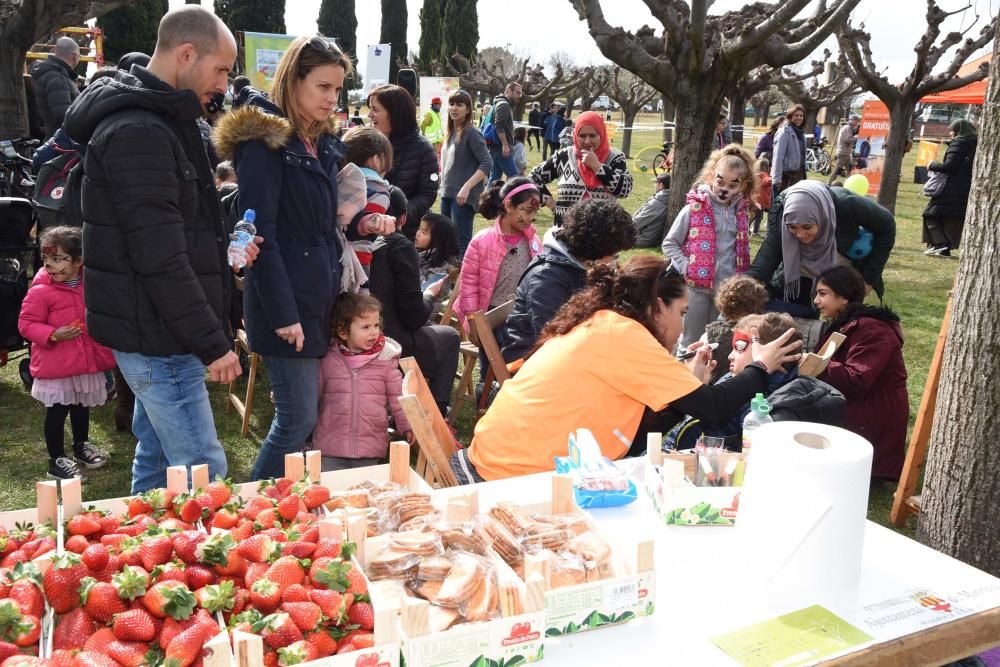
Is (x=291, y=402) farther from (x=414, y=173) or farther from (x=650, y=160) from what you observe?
(x=650, y=160)

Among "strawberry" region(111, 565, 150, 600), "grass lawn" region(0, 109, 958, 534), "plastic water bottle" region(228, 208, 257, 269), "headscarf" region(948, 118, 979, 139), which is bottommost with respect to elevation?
"grass lawn" region(0, 109, 958, 534)

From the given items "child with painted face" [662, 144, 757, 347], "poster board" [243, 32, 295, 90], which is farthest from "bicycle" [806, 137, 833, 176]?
"child with painted face" [662, 144, 757, 347]

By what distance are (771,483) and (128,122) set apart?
6.32ft

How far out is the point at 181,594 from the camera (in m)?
1.46

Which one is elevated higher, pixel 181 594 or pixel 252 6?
pixel 252 6

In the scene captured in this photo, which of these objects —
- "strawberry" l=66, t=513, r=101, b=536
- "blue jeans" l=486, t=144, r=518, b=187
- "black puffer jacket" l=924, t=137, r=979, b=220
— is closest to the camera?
"strawberry" l=66, t=513, r=101, b=536

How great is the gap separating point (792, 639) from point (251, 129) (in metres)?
2.29

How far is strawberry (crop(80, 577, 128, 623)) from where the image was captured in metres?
1.48

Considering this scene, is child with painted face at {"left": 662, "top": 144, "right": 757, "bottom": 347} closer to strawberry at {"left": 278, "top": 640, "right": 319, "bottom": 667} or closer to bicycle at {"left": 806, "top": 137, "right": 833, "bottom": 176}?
strawberry at {"left": 278, "top": 640, "right": 319, "bottom": 667}

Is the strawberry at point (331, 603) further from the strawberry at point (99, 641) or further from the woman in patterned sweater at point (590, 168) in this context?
the woman in patterned sweater at point (590, 168)

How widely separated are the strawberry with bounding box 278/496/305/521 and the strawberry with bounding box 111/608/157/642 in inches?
18.8

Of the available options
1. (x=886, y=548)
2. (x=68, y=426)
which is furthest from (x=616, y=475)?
(x=68, y=426)

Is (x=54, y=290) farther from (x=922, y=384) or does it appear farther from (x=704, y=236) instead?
(x=922, y=384)

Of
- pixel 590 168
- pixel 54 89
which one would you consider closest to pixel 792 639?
pixel 590 168
